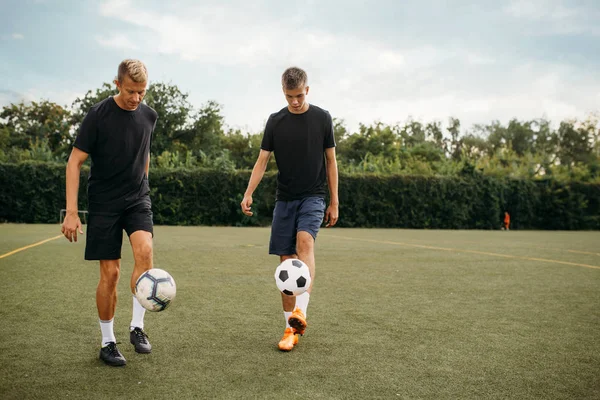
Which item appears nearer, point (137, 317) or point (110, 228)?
point (110, 228)

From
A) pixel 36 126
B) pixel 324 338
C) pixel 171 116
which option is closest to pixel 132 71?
pixel 324 338

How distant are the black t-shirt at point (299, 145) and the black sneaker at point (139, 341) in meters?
1.55

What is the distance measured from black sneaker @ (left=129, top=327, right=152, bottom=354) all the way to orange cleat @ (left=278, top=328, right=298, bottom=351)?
37.5 inches

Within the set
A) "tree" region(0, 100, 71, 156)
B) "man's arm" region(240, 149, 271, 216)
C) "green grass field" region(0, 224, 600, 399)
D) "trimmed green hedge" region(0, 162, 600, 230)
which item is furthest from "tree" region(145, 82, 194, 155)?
"man's arm" region(240, 149, 271, 216)

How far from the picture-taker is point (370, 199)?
26781mm

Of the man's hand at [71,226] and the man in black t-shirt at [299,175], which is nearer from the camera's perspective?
the man's hand at [71,226]

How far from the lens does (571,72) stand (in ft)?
121

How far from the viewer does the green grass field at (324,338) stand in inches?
123

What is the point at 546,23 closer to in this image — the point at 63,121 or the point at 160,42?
the point at 160,42

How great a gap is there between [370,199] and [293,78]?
23.0m

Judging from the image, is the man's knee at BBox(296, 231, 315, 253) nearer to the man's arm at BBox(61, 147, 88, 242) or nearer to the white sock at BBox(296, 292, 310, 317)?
the white sock at BBox(296, 292, 310, 317)

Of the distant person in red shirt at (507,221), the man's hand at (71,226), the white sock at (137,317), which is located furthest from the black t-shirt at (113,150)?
the distant person in red shirt at (507,221)

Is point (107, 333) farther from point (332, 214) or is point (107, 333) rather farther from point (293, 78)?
point (293, 78)

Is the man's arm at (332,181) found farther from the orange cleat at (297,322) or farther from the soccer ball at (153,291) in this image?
the soccer ball at (153,291)
